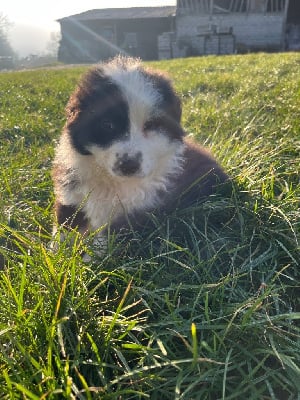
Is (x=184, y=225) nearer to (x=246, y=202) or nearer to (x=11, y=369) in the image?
(x=246, y=202)

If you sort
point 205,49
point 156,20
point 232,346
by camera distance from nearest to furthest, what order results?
→ 1. point 232,346
2. point 205,49
3. point 156,20

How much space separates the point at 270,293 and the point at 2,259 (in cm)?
134

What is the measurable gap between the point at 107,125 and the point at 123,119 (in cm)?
9

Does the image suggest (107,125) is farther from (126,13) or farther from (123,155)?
(126,13)

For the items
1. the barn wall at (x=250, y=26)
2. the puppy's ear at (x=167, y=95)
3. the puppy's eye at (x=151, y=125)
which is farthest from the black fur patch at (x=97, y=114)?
the barn wall at (x=250, y=26)

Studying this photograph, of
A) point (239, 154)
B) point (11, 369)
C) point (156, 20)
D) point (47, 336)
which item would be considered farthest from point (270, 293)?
point (156, 20)

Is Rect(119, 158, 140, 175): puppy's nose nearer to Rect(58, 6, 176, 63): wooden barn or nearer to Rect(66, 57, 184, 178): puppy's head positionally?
Rect(66, 57, 184, 178): puppy's head

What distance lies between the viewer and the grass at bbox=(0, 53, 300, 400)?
57.4 inches

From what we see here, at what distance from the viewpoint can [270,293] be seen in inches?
72.6

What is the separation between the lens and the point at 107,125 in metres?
2.37

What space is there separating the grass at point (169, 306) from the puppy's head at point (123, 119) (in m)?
0.38

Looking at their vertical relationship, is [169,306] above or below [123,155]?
below

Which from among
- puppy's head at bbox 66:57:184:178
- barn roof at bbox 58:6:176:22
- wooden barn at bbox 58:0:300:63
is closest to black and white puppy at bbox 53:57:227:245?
puppy's head at bbox 66:57:184:178

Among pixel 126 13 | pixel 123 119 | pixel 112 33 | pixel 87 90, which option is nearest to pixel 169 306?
pixel 123 119
